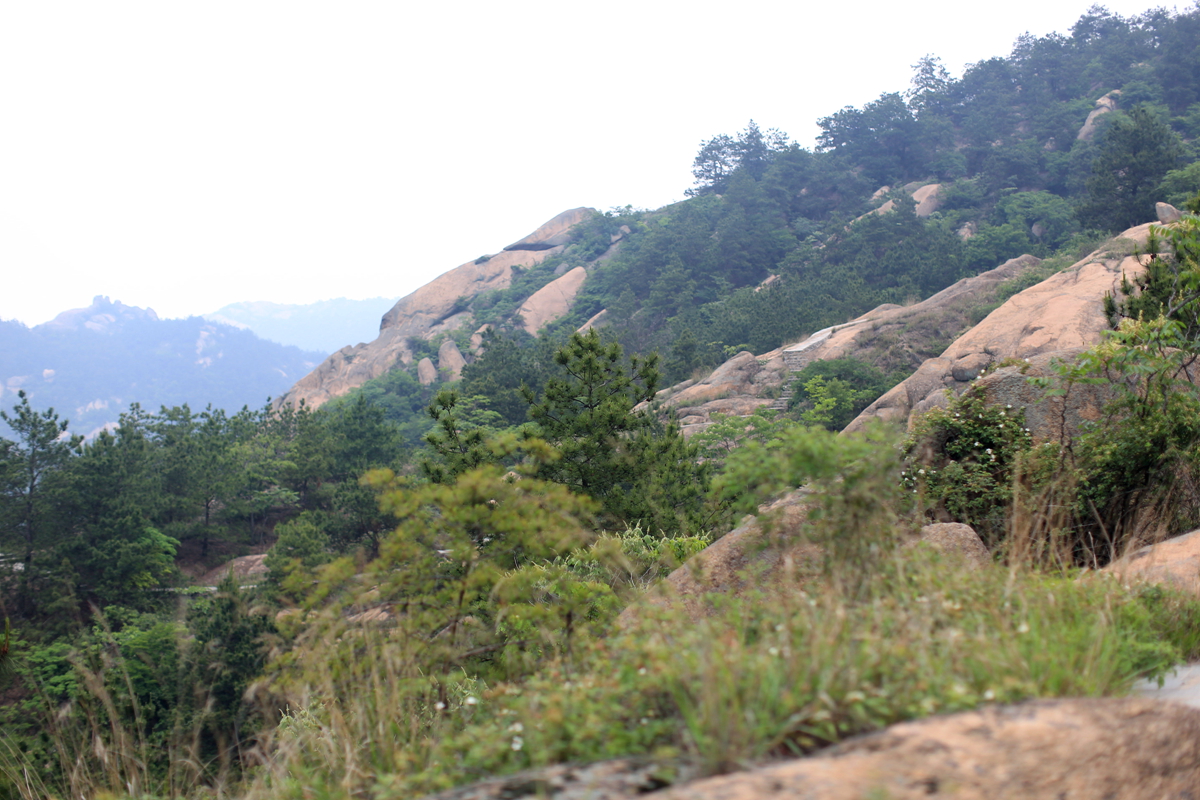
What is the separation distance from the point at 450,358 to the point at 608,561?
130 feet

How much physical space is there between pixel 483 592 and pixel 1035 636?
2603 millimetres

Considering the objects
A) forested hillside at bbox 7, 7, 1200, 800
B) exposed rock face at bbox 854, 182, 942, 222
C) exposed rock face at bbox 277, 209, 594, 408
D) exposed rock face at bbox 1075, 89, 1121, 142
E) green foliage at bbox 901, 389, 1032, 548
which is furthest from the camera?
exposed rock face at bbox 277, 209, 594, 408

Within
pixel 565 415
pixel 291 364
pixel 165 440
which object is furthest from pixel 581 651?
pixel 291 364

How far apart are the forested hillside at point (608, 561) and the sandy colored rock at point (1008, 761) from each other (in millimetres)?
111

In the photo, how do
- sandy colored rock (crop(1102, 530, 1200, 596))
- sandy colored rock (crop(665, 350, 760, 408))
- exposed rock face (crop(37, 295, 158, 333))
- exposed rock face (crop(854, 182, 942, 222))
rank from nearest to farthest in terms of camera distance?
sandy colored rock (crop(1102, 530, 1200, 596))
sandy colored rock (crop(665, 350, 760, 408))
exposed rock face (crop(854, 182, 942, 222))
exposed rock face (crop(37, 295, 158, 333))

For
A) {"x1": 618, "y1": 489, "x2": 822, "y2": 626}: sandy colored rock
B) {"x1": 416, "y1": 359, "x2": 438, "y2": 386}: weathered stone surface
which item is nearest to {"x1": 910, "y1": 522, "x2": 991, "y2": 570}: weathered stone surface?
{"x1": 618, "y1": 489, "x2": 822, "y2": 626}: sandy colored rock

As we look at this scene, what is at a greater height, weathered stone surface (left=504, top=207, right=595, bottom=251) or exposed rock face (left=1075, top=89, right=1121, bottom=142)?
weathered stone surface (left=504, top=207, right=595, bottom=251)

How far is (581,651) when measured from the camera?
3105 mm

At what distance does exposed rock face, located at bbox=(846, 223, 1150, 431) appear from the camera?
16766 millimetres

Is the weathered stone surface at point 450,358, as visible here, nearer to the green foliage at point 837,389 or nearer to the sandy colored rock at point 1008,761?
the green foliage at point 837,389

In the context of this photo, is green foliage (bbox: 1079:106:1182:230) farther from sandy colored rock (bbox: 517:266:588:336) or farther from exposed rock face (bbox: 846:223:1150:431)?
sandy colored rock (bbox: 517:266:588:336)

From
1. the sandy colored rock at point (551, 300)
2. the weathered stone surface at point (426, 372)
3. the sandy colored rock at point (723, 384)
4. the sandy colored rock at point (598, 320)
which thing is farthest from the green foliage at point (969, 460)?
the sandy colored rock at point (551, 300)

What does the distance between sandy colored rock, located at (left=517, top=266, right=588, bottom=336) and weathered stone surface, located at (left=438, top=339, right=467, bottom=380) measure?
4.96 meters

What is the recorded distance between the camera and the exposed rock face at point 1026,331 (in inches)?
660
